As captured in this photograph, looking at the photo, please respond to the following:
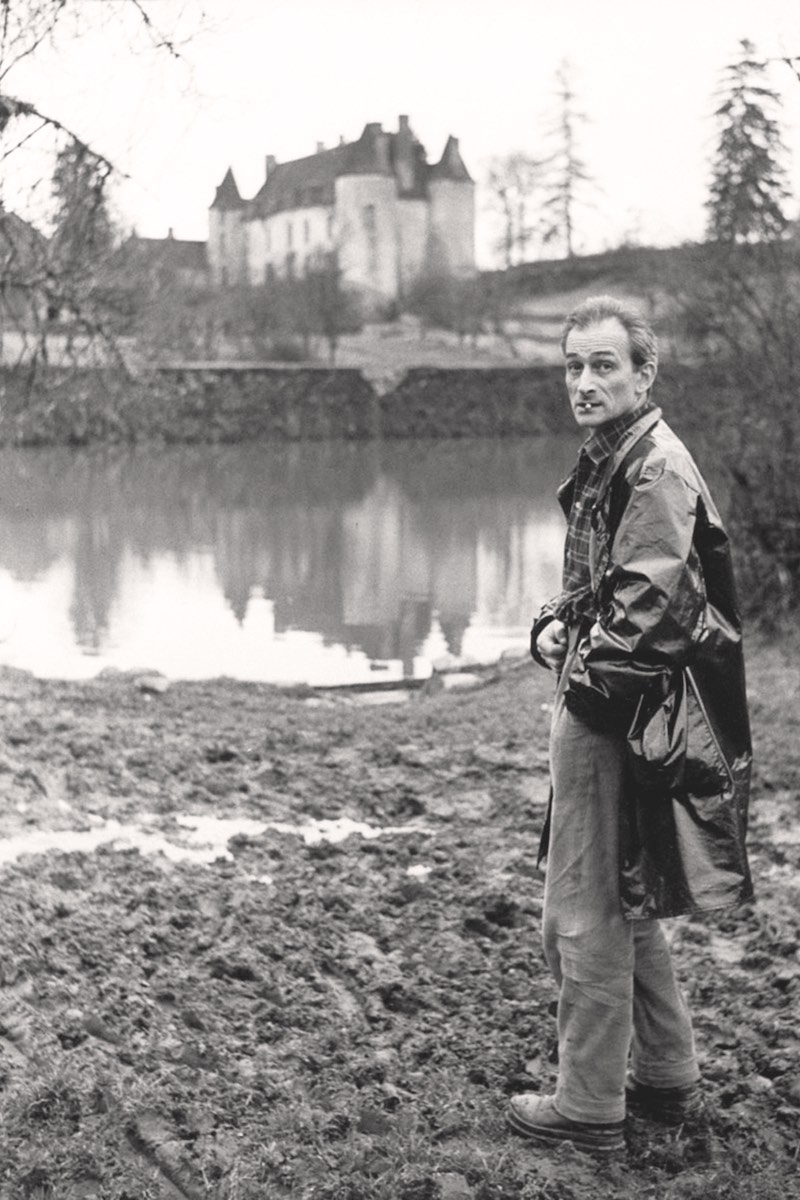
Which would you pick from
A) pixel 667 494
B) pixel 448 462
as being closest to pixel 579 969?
pixel 667 494

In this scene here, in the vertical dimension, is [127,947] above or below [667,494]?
below

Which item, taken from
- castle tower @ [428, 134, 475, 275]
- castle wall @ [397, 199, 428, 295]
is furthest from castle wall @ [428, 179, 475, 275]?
castle wall @ [397, 199, 428, 295]

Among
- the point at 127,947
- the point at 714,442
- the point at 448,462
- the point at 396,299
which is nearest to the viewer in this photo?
the point at 127,947

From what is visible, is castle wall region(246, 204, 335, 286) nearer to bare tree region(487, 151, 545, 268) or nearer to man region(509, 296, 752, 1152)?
bare tree region(487, 151, 545, 268)

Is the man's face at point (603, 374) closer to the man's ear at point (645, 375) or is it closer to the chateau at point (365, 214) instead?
the man's ear at point (645, 375)

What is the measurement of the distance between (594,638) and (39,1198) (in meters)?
1.86

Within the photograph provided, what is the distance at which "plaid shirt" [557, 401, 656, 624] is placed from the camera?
3.84 metres

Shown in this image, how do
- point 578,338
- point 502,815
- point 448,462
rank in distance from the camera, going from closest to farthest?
point 578,338, point 502,815, point 448,462

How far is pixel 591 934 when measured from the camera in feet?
12.8

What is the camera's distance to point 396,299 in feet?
279

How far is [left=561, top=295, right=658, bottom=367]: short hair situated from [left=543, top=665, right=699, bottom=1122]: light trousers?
89 centimetres

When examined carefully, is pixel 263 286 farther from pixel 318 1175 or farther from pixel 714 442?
pixel 318 1175

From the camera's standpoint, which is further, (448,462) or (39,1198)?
(448,462)

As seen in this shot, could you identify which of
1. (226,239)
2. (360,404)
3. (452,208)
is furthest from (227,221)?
(360,404)
